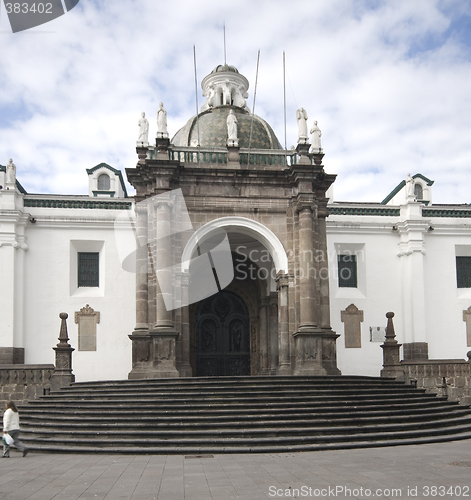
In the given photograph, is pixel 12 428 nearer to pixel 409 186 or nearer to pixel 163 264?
pixel 163 264

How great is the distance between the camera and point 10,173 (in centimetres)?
2588

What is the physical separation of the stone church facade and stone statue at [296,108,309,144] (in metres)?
0.05

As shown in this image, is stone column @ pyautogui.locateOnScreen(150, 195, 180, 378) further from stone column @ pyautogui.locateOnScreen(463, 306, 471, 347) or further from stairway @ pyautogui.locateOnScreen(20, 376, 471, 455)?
stone column @ pyautogui.locateOnScreen(463, 306, 471, 347)

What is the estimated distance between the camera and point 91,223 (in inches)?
1036

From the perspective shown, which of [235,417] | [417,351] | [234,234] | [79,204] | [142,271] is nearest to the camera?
[235,417]

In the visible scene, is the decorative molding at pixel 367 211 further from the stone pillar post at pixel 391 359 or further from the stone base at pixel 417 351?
the stone pillar post at pixel 391 359

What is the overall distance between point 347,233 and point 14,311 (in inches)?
580

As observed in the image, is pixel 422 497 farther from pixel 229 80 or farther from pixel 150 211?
pixel 229 80

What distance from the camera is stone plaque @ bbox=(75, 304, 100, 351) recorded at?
2523 cm

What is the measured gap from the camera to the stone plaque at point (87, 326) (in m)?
25.2

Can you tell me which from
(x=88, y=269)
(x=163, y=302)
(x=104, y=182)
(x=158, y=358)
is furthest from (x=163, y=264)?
(x=104, y=182)

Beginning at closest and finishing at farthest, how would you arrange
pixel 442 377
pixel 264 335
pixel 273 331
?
1. pixel 442 377
2. pixel 273 331
3. pixel 264 335

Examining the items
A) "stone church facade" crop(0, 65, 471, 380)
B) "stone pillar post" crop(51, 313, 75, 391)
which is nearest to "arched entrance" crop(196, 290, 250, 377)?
"stone church facade" crop(0, 65, 471, 380)

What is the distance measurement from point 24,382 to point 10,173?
10.4 metres
